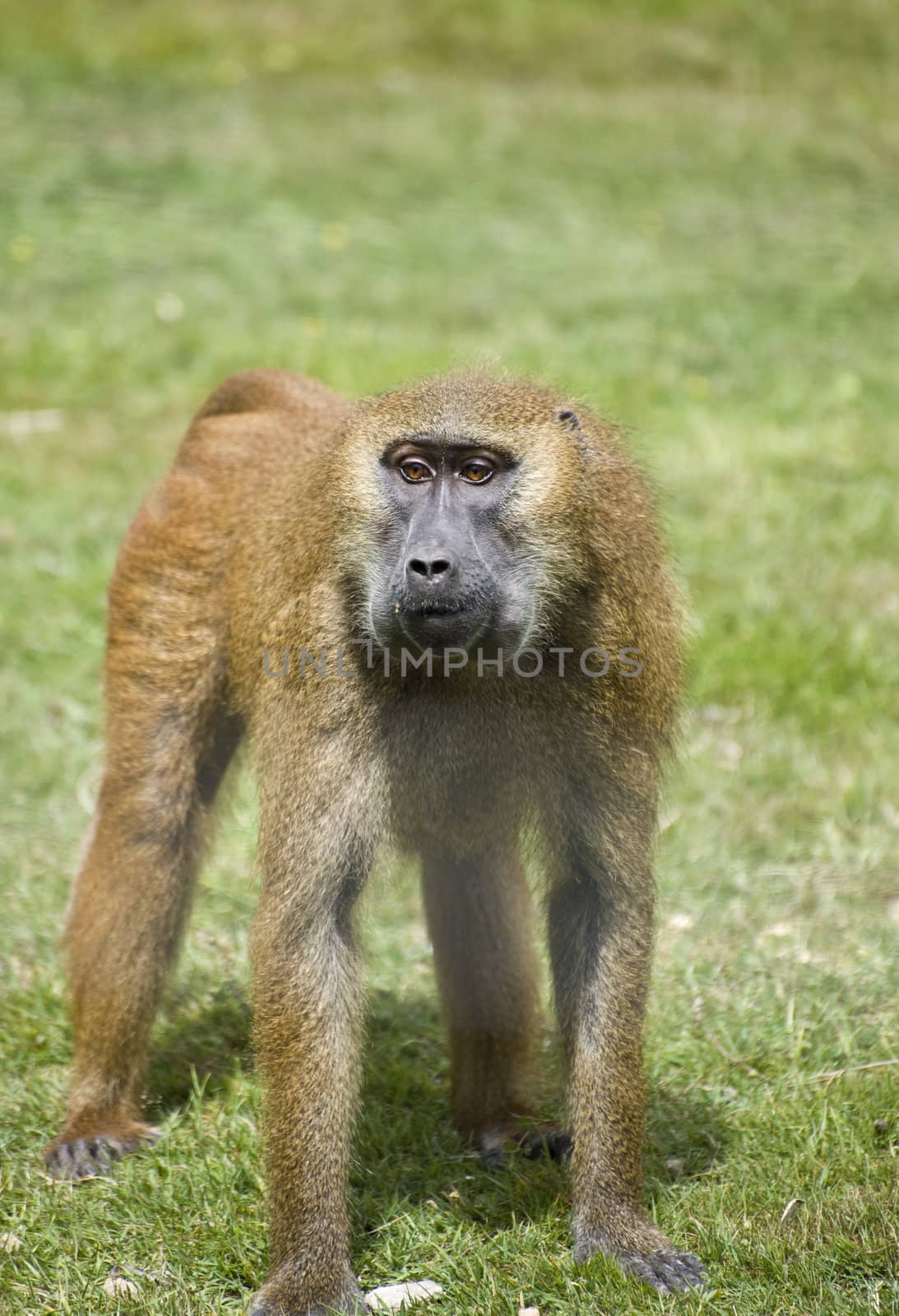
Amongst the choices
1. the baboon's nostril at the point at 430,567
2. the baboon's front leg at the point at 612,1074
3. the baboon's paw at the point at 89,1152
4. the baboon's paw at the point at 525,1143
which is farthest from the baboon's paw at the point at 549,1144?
the baboon's nostril at the point at 430,567

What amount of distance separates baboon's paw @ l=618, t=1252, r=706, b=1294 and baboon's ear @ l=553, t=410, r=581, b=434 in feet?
5.87

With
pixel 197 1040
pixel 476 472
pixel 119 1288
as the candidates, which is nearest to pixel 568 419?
pixel 476 472

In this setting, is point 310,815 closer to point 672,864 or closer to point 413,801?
point 413,801

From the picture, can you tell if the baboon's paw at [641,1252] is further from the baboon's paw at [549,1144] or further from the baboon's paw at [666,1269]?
the baboon's paw at [549,1144]

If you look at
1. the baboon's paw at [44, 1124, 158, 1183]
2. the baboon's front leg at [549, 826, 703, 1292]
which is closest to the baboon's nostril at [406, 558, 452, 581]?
the baboon's front leg at [549, 826, 703, 1292]

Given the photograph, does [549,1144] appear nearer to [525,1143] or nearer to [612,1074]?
[525,1143]

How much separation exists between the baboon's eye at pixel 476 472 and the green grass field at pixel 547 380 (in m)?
0.97

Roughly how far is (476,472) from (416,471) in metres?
0.13

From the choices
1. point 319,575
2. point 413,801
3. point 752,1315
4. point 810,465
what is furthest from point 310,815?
point 810,465

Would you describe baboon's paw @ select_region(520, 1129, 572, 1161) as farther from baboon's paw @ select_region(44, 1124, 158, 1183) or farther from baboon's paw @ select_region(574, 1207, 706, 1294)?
baboon's paw @ select_region(44, 1124, 158, 1183)

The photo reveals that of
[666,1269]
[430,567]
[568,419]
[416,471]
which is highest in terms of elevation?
[568,419]

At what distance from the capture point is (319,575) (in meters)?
3.46

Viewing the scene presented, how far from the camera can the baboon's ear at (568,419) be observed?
3.32 metres

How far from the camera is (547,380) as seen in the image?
12.5 feet
